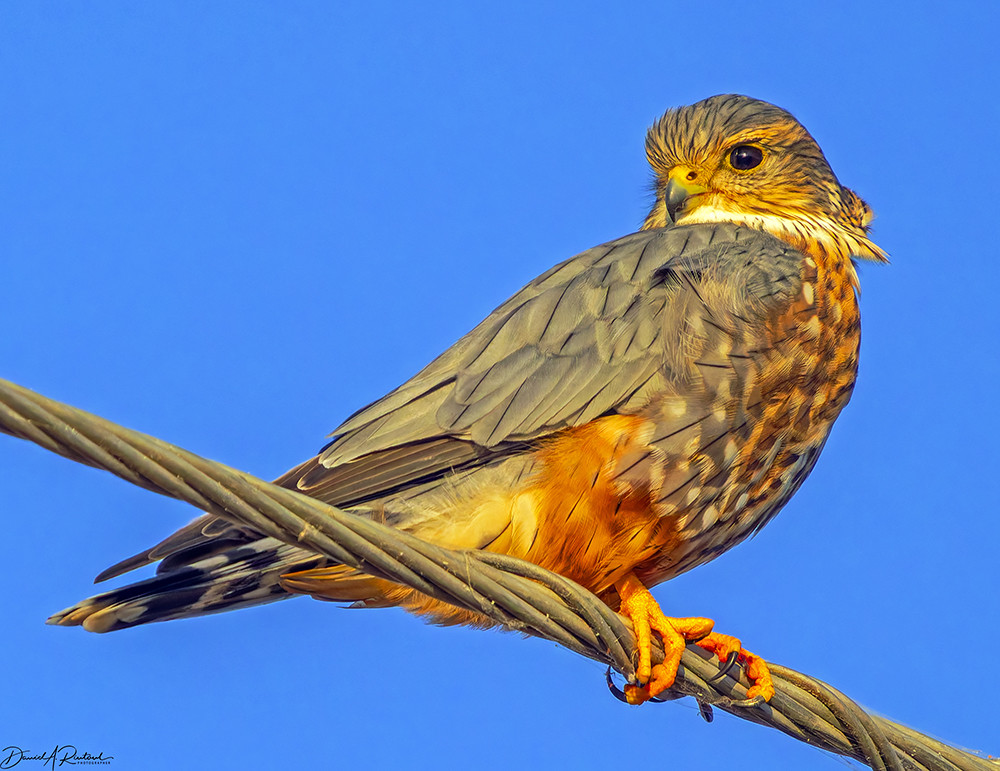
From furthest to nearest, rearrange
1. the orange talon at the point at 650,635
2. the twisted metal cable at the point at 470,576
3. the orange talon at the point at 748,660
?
1. the orange talon at the point at 650,635
2. the orange talon at the point at 748,660
3. the twisted metal cable at the point at 470,576

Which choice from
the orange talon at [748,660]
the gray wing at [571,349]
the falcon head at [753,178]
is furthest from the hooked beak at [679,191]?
the orange talon at [748,660]

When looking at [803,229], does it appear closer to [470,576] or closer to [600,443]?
[600,443]

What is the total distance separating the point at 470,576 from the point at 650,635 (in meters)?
1.35

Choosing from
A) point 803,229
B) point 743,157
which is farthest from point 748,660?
point 743,157

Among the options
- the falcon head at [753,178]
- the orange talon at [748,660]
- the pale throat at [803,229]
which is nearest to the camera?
the orange talon at [748,660]

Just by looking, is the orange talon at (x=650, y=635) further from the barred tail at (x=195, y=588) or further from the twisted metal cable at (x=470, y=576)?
the barred tail at (x=195, y=588)

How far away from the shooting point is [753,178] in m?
5.14

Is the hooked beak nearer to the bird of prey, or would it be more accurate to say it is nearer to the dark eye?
the dark eye

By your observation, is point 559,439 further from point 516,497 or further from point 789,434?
point 789,434

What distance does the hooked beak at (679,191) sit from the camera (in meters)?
5.10

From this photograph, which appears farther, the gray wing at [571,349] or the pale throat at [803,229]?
the pale throat at [803,229]

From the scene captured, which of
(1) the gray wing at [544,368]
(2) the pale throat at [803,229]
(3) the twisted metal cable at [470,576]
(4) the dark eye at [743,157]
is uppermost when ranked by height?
(4) the dark eye at [743,157]

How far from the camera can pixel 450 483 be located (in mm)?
3871

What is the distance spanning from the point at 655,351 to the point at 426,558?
1.71 meters
